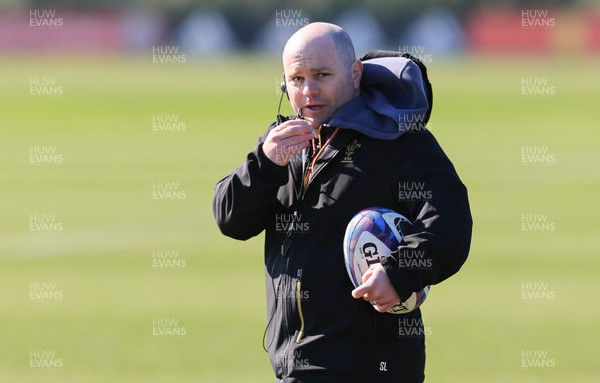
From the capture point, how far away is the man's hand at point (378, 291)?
510 centimetres

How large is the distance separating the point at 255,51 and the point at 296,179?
77.5 metres

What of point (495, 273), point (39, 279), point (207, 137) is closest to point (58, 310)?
point (39, 279)

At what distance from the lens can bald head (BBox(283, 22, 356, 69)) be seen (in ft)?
17.7

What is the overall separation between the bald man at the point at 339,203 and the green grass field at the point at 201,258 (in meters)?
4.31

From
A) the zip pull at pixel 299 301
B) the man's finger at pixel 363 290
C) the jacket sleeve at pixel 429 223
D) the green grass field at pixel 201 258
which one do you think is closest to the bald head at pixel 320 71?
the jacket sleeve at pixel 429 223

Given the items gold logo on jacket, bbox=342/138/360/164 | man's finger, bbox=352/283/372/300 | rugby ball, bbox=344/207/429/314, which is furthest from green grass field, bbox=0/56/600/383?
man's finger, bbox=352/283/372/300

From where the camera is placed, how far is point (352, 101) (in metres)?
5.48

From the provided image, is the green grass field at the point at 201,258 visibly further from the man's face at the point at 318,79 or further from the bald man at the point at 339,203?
the man's face at the point at 318,79

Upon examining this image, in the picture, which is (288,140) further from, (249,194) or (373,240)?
(373,240)

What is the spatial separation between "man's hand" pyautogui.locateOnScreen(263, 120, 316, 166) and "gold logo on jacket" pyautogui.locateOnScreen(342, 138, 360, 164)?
0.22 m

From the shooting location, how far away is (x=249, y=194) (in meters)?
5.39

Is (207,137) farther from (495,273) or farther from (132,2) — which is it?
(132,2)

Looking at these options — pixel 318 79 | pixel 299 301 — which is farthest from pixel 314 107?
pixel 299 301

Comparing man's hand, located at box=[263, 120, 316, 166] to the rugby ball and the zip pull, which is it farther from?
the zip pull
